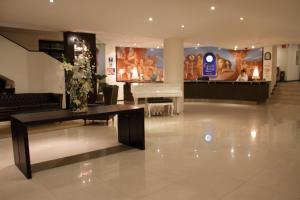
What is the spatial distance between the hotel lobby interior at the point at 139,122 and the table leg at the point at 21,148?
18mm

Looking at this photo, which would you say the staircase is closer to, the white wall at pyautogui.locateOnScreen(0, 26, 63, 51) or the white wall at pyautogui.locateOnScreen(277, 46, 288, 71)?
the white wall at pyautogui.locateOnScreen(277, 46, 288, 71)

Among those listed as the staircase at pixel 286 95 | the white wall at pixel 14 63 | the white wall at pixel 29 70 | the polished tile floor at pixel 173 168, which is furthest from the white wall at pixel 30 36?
the staircase at pixel 286 95

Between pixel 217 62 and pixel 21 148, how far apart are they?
1296 centimetres

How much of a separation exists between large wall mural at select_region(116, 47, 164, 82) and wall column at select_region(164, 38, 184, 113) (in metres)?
4.84

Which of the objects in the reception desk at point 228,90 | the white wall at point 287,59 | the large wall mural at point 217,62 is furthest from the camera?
the white wall at point 287,59

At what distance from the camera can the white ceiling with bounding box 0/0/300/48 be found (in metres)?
5.56

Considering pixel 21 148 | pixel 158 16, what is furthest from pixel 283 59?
pixel 21 148

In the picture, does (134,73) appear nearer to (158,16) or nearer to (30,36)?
(30,36)

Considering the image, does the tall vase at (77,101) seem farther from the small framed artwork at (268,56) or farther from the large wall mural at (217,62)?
the small framed artwork at (268,56)

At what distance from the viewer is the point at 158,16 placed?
6.64 m

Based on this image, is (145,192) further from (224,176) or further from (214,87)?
(214,87)

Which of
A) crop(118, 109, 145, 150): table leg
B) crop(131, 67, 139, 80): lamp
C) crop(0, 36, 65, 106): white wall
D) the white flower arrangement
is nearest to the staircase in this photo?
crop(131, 67, 139, 80): lamp

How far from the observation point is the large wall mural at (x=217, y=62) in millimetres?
14609

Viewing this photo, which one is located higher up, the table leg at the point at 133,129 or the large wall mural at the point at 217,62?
the large wall mural at the point at 217,62
